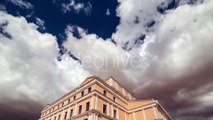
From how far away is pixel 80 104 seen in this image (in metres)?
32.1

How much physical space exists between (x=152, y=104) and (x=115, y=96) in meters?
8.55

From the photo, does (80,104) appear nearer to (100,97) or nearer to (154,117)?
(100,97)

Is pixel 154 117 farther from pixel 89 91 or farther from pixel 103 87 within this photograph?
pixel 89 91

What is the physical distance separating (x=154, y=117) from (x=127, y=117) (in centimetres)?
662

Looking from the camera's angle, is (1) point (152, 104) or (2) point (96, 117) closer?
(2) point (96, 117)

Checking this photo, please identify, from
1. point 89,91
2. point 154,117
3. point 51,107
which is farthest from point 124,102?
point 51,107

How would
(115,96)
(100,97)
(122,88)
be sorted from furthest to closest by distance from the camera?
(122,88) < (115,96) < (100,97)

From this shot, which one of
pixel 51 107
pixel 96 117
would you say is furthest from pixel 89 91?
pixel 51 107

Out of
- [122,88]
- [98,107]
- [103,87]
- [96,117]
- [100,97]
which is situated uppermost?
[122,88]

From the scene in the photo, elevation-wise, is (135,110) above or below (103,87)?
below

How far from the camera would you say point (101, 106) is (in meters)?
29.9

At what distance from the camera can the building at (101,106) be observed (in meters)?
29.1

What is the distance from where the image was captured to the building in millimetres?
29078

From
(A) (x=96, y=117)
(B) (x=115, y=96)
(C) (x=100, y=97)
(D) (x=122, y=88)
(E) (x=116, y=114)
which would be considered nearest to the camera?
(A) (x=96, y=117)
